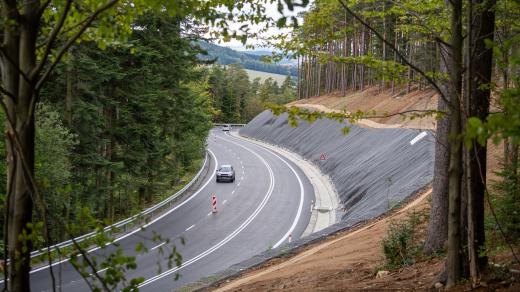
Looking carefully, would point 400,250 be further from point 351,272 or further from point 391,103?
point 391,103

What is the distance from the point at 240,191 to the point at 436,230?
2657 centimetres

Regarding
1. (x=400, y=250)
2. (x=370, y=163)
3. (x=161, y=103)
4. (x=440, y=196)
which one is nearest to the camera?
(x=440, y=196)

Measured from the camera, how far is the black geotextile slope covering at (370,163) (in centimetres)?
2072

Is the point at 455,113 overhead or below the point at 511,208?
overhead

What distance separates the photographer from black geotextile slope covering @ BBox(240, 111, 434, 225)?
68.0 feet

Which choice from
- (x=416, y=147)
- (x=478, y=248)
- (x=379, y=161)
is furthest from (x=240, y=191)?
(x=478, y=248)

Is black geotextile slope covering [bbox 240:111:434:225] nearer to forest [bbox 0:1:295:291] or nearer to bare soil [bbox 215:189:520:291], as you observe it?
bare soil [bbox 215:189:520:291]

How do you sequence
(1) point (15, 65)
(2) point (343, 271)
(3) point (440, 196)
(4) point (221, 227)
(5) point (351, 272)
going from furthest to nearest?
(4) point (221, 227), (2) point (343, 271), (5) point (351, 272), (3) point (440, 196), (1) point (15, 65)

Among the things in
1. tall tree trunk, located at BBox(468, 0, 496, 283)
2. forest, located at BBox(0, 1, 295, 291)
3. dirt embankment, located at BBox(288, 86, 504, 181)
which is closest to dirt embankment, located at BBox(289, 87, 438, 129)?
dirt embankment, located at BBox(288, 86, 504, 181)

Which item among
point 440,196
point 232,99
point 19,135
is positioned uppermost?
point 232,99

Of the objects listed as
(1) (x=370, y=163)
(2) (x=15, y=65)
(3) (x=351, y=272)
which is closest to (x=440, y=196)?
(3) (x=351, y=272)

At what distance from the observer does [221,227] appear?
25703 mm

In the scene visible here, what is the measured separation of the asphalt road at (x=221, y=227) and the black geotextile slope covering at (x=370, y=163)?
286 centimetres

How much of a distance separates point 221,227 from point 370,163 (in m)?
10.4
